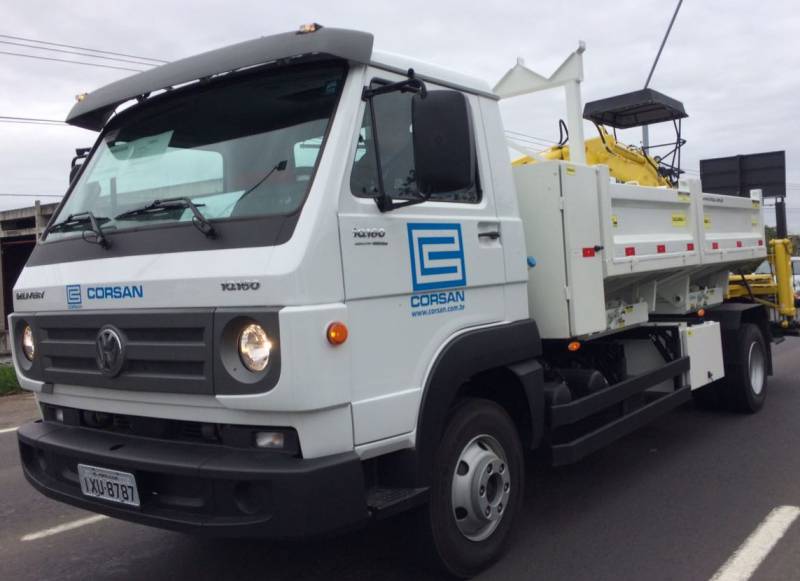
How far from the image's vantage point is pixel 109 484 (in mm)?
3287

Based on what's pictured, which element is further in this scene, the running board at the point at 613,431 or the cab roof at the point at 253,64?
the running board at the point at 613,431

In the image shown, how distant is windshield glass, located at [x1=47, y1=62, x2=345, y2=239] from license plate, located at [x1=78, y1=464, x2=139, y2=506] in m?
1.11

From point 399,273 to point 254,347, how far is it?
78 cm

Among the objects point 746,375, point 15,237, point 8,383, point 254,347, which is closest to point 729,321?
point 746,375

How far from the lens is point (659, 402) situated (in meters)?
5.54

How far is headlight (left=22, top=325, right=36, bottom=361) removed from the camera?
12.7ft

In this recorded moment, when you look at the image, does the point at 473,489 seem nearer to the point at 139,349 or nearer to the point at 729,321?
the point at 139,349

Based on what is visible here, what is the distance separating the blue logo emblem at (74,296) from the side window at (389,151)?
1.40m

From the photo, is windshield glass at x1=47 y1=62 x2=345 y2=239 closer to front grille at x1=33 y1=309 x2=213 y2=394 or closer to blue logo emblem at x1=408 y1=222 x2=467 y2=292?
front grille at x1=33 y1=309 x2=213 y2=394

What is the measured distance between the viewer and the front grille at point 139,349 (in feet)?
10.1

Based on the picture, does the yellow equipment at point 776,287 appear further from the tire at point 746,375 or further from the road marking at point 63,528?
the road marking at point 63,528

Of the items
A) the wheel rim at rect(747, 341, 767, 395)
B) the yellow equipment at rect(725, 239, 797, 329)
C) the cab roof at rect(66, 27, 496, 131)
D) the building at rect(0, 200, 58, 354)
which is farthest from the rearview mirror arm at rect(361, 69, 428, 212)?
the building at rect(0, 200, 58, 354)

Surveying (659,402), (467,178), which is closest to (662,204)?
(659,402)

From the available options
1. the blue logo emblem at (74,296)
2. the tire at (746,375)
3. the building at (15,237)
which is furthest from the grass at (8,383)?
the tire at (746,375)
